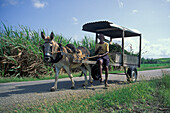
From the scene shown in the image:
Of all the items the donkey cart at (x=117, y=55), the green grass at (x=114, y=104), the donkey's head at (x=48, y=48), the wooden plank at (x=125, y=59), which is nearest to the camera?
the green grass at (x=114, y=104)

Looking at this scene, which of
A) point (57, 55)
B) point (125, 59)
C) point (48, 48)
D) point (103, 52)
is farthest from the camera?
point (125, 59)

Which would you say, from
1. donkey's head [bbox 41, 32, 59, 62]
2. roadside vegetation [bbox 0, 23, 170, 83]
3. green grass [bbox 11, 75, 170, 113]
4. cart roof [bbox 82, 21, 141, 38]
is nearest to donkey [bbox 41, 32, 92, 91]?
donkey's head [bbox 41, 32, 59, 62]

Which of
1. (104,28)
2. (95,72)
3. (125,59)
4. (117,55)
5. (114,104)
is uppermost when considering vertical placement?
(104,28)

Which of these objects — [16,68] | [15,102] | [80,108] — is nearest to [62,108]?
[80,108]

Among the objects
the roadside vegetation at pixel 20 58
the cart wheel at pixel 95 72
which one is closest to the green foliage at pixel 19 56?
the roadside vegetation at pixel 20 58

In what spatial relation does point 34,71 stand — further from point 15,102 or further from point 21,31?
point 15,102

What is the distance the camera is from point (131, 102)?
13.8 ft

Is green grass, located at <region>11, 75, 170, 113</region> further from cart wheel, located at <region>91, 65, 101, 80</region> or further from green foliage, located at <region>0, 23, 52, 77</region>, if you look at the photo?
green foliage, located at <region>0, 23, 52, 77</region>

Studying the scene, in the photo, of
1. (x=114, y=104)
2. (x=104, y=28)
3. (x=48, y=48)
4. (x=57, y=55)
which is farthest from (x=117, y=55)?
(x=114, y=104)

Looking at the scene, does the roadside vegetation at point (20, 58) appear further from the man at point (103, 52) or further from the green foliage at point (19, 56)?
the man at point (103, 52)

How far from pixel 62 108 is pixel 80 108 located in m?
0.46

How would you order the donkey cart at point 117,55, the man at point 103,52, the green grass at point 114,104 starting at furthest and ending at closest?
the donkey cart at point 117,55, the man at point 103,52, the green grass at point 114,104

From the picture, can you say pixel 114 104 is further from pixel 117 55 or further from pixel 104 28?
pixel 104 28

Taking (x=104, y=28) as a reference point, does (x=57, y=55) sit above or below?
below
